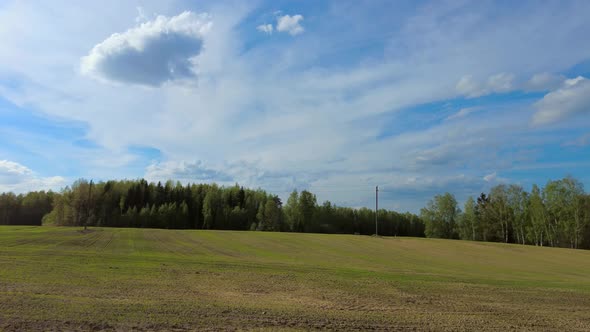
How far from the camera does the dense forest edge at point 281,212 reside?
86438 millimetres

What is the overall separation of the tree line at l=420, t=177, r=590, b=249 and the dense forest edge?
7.9 inches

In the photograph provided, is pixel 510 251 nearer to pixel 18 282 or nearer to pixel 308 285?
pixel 308 285

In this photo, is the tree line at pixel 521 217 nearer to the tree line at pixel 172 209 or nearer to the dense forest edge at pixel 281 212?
the dense forest edge at pixel 281 212

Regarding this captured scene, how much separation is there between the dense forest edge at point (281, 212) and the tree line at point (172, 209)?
23 cm

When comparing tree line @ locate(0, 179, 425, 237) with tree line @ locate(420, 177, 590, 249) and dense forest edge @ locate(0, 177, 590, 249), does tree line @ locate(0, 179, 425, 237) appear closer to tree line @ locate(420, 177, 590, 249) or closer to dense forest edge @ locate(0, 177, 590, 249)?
dense forest edge @ locate(0, 177, 590, 249)

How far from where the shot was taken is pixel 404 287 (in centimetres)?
1861

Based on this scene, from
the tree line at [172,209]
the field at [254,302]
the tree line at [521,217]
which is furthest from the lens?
the tree line at [172,209]

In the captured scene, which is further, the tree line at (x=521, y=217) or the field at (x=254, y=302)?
the tree line at (x=521, y=217)

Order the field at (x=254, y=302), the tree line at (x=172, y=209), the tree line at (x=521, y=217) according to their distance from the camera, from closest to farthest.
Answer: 1. the field at (x=254, y=302)
2. the tree line at (x=521, y=217)
3. the tree line at (x=172, y=209)

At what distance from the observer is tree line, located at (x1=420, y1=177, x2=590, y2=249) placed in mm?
82312

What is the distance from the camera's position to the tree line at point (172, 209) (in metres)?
106

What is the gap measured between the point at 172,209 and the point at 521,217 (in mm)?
93096

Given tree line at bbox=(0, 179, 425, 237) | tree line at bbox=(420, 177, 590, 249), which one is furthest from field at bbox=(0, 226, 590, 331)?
tree line at bbox=(0, 179, 425, 237)

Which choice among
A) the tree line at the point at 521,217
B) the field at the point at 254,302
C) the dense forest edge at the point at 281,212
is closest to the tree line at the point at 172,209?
the dense forest edge at the point at 281,212
